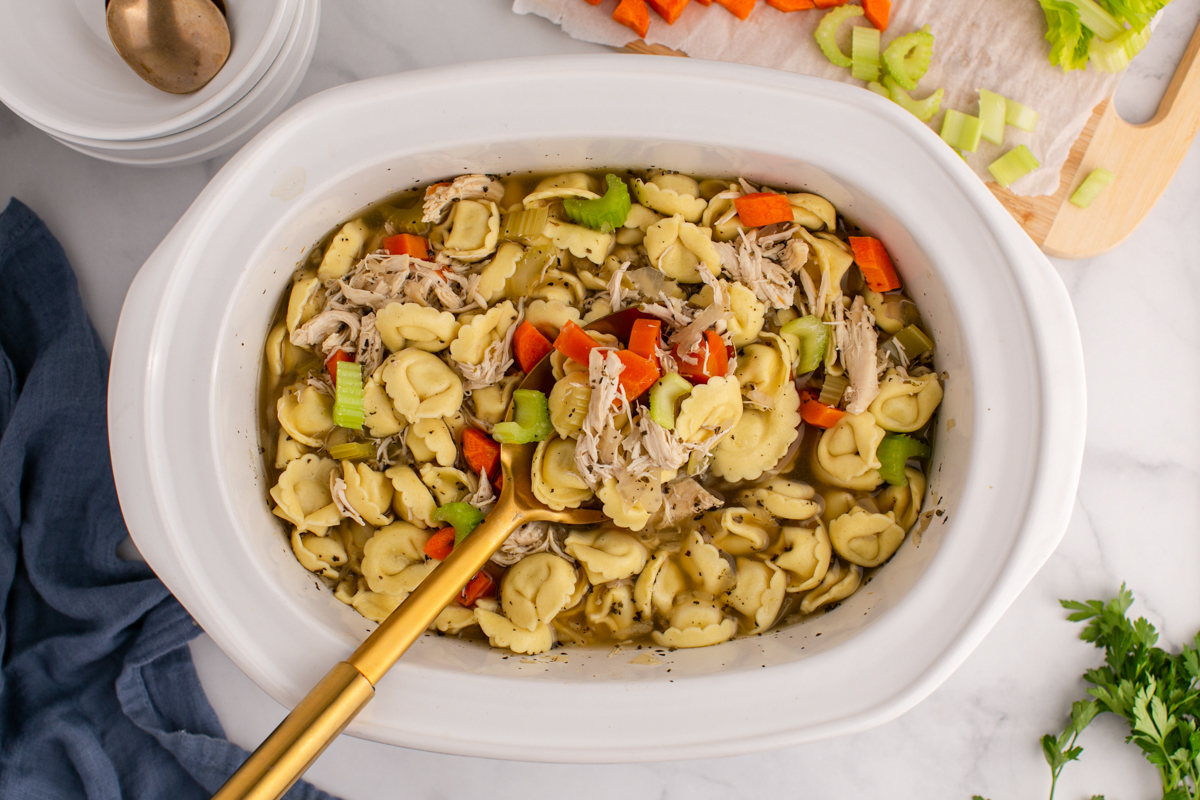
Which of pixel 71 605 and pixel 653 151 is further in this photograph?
pixel 71 605

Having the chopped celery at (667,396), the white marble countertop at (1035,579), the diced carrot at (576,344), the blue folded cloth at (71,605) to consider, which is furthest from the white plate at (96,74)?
the chopped celery at (667,396)

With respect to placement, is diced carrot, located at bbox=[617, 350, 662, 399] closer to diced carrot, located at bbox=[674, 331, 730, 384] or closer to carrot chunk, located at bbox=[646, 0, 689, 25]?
diced carrot, located at bbox=[674, 331, 730, 384]

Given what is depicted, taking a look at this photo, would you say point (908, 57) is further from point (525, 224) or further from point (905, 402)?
point (525, 224)

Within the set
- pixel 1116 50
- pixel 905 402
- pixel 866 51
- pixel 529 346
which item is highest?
pixel 1116 50

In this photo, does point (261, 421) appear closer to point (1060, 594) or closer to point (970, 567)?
point (970, 567)

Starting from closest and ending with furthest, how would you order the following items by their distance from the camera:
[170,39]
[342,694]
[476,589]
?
[342,694] < [170,39] < [476,589]

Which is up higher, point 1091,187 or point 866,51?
point 866,51

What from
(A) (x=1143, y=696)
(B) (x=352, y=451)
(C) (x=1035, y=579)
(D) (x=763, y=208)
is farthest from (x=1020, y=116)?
(B) (x=352, y=451)

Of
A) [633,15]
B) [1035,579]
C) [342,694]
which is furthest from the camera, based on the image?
[1035,579]
